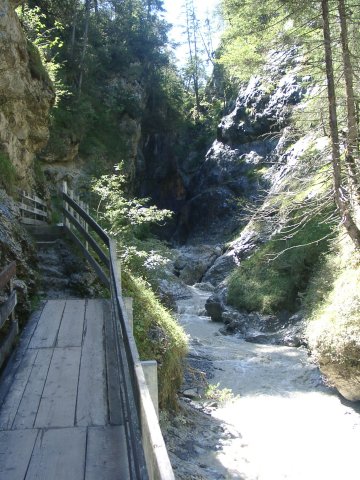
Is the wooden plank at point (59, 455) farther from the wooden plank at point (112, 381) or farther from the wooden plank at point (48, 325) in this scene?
the wooden plank at point (48, 325)

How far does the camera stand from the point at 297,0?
29.6 ft

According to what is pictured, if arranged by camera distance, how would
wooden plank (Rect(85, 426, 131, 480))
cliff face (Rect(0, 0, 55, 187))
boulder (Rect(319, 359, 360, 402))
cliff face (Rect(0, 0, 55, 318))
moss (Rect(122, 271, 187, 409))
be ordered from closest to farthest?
wooden plank (Rect(85, 426, 131, 480)), cliff face (Rect(0, 0, 55, 318)), moss (Rect(122, 271, 187, 409)), boulder (Rect(319, 359, 360, 402)), cliff face (Rect(0, 0, 55, 187))

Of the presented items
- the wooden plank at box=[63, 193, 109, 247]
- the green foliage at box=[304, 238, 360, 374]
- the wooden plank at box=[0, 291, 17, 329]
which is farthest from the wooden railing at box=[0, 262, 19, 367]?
the green foliage at box=[304, 238, 360, 374]

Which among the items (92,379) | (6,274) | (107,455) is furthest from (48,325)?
(107,455)

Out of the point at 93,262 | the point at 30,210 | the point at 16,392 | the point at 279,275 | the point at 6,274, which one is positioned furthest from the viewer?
the point at 279,275

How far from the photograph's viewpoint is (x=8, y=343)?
453cm

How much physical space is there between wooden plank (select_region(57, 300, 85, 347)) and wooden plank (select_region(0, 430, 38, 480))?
1711 millimetres

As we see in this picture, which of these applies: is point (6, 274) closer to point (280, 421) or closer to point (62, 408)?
point (62, 408)

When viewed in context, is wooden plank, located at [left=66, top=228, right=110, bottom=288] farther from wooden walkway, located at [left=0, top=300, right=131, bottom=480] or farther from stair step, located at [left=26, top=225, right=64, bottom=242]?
wooden walkway, located at [left=0, top=300, right=131, bottom=480]

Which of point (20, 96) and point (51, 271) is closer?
point (51, 271)

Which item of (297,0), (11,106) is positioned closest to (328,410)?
(297,0)

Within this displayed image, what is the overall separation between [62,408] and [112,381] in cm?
57

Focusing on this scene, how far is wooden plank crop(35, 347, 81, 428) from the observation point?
3.39m

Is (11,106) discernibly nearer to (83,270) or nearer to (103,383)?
(83,270)
